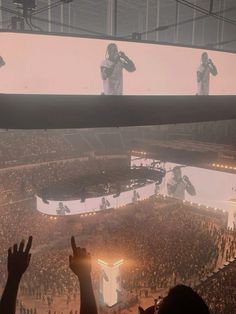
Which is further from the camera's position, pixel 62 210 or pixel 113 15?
pixel 62 210

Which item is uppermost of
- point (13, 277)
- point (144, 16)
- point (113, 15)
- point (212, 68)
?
point (144, 16)

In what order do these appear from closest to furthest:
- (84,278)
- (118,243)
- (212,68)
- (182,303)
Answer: (182,303)
(84,278)
(212,68)
(118,243)

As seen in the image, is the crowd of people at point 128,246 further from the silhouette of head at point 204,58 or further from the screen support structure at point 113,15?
the silhouette of head at point 204,58

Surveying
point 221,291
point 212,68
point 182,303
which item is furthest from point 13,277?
point 221,291

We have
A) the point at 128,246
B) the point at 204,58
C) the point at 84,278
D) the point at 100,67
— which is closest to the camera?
the point at 84,278

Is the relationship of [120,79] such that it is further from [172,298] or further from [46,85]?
[172,298]

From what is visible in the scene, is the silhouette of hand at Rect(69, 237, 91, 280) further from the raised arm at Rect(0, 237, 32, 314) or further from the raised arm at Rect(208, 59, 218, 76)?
the raised arm at Rect(208, 59, 218, 76)

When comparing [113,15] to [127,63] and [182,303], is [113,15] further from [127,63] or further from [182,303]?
[182,303]

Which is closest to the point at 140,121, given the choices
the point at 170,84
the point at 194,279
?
the point at 170,84

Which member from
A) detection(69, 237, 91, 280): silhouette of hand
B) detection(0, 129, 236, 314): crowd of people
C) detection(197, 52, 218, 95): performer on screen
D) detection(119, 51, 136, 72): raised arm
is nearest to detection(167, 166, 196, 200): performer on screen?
detection(0, 129, 236, 314): crowd of people
